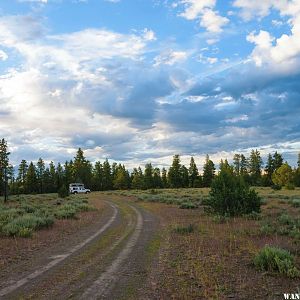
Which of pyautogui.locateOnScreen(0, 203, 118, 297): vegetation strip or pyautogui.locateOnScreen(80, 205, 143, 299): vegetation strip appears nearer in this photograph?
pyautogui.locateOnScreen(80, 205, 143, 299): vegetation strip

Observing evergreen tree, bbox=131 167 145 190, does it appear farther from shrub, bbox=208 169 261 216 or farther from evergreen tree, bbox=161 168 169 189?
shrub, bbox=208 169 261 216

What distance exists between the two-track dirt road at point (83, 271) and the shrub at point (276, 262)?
10.1ft

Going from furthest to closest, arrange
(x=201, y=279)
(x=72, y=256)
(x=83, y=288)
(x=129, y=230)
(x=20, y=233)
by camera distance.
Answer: (x=129, y=230), (x=20, y=233), (x=72, y=256), (x=201, y=279), (x=83, y=288)

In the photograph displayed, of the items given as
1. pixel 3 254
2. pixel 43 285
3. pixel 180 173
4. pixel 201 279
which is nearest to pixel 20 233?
pixel 3 254

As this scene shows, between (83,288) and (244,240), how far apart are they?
8.31m

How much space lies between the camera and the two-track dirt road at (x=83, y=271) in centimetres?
805

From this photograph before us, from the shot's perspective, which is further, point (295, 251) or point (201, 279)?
point (295, 251)

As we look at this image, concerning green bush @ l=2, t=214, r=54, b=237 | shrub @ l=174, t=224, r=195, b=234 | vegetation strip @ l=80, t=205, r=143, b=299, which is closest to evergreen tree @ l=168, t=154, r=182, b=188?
green bush @ l=2, t=214, r=54, b=237

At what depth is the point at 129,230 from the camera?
18828 millimetres

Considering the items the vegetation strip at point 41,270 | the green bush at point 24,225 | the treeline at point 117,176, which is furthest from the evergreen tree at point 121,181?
the vegetation strip at point 41,270

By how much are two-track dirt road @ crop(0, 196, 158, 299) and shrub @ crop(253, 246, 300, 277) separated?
3.08 metres

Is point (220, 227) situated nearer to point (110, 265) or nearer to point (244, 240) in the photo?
point (244, 240)

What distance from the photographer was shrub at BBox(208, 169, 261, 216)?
23.7 meters

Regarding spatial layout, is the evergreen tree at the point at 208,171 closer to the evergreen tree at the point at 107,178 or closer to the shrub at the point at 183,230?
the evergreen tree at the point at 107,178
